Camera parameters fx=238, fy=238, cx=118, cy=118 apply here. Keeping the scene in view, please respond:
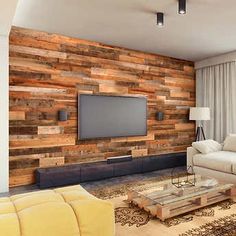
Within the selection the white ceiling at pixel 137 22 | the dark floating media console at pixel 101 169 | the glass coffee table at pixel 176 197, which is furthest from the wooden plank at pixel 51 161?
the white ceiling at pixel 137 22

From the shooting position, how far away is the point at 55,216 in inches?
71.7

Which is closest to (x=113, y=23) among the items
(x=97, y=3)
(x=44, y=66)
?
(x=97, y=3)

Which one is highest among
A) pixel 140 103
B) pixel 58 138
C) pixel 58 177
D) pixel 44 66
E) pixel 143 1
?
pixel 143 1

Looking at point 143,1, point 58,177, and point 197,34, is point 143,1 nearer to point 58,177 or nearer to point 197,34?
point 197,34

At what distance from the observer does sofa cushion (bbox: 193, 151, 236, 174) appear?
396cm

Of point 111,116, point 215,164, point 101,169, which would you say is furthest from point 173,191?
point 111,116

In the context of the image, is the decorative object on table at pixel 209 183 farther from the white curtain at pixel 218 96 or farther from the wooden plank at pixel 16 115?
the wooden plank at pixel 16 115

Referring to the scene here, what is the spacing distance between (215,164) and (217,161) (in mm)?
65

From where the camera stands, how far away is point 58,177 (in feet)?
13.1

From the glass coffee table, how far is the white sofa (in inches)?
25.5

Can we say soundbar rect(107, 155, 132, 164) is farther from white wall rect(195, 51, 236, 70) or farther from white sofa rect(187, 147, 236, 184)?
white wall rect(195, 51, 236, 70)

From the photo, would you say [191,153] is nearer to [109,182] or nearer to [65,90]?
[109,182]

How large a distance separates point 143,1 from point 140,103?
2.57 metres

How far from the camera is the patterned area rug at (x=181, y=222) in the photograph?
95.8 inches
